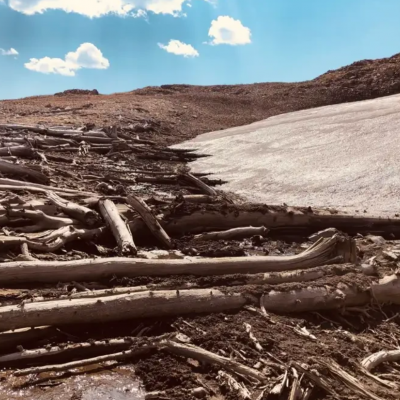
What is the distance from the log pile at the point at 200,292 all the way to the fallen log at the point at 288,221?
0.6 inches

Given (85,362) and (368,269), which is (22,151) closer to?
(368,269)

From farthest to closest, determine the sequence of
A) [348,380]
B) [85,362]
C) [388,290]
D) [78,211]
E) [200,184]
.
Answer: [200,184], [78,211], [388,290], [85,362], [348,380]

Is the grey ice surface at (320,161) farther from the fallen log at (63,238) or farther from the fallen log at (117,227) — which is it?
the fallen log at (63,238)

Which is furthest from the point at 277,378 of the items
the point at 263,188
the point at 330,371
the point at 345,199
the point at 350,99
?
the point at 350,99

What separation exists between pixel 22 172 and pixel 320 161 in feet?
20.7

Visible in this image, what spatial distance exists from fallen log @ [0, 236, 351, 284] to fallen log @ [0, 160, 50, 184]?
149 inches

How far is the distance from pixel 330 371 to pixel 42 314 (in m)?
2.00

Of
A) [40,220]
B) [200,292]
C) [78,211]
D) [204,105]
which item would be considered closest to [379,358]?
[200,292]

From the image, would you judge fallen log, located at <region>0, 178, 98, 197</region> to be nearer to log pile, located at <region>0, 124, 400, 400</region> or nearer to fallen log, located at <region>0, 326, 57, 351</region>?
log pile, located at <region>0, 124, 400, 400</region>

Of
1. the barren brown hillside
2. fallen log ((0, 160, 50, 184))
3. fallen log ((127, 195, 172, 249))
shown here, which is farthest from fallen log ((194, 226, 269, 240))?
the barren brown hillside

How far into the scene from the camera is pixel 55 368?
11.0ft

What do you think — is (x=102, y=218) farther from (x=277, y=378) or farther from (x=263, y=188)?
(x=263, y=188)

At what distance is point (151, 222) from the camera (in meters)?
6.19

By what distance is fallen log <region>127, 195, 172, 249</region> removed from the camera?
6.07 metres
